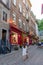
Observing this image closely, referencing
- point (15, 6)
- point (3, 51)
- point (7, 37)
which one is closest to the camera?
point (3, 51)

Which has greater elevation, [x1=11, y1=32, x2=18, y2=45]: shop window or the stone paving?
[x1=11, y1=32, x2=18, y2=45]: shop window

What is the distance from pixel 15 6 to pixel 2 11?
8635 millimetres

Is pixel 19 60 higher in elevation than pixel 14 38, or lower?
lower

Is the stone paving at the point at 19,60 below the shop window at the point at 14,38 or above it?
below

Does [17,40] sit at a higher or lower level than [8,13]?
lower

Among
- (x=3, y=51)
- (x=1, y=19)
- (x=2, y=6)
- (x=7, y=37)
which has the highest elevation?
(x=2, y=6)

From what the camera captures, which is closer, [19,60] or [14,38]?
[19,60]

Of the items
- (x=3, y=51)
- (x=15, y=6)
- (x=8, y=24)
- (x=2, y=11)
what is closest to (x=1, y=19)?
(x=2, y=11)

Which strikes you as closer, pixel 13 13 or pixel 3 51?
pixel 3 51

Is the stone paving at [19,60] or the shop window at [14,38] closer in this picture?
the stone paving at [19,60]

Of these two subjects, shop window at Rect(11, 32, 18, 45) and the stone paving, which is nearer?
the stone paving

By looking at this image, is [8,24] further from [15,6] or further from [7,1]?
[15,6]

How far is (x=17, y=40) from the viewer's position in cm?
4044

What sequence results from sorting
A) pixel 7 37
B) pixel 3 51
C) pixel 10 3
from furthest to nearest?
pixel 10 3, pixel 7 37, pixel 3 51
